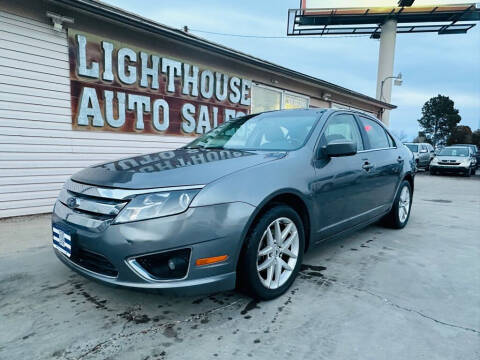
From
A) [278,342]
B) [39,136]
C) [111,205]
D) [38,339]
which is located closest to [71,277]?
[38,339]

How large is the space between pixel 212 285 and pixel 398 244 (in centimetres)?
275

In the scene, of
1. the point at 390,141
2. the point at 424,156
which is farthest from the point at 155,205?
the point at 424,156

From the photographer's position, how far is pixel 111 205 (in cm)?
186

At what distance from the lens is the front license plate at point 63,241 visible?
200 cm

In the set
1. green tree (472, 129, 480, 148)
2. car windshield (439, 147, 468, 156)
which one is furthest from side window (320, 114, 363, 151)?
green tree (472, 129, 480, 148)

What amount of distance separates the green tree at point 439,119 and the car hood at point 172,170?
177ft

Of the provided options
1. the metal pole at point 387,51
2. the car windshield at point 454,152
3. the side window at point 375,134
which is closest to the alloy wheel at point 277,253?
the side window at point 375,134

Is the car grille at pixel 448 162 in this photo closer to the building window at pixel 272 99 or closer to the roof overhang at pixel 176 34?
the roof overhang at pixel 176 34

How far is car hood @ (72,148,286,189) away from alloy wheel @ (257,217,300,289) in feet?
1.69

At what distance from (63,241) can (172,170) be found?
0.89m

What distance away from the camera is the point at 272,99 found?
29.5ft

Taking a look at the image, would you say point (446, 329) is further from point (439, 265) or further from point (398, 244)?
point (398, 244)

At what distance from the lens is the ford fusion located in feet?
5.86

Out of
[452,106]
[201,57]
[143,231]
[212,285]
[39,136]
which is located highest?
[452,106]
